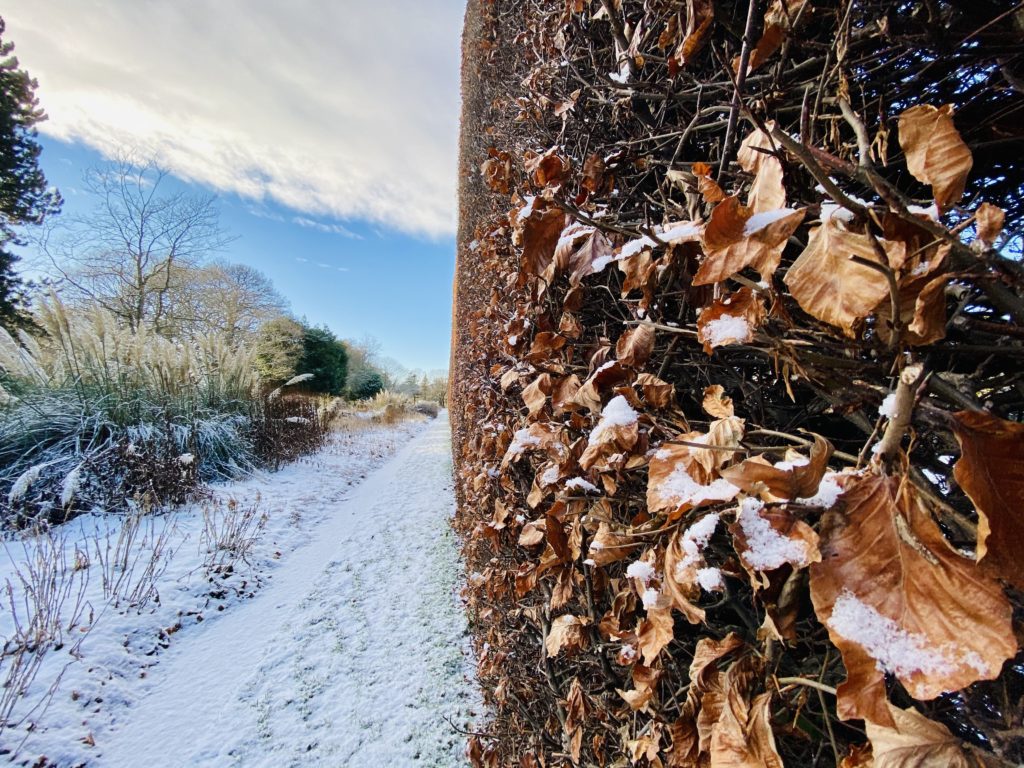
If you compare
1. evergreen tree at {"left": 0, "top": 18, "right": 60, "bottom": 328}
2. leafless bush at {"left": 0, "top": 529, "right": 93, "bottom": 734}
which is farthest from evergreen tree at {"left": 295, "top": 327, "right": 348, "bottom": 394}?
leafless bush at {"left": 0, "top": 529, "right": 93, "bottom": 734}

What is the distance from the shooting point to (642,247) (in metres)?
0.76

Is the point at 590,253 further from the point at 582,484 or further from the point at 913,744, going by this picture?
the point at 913,744

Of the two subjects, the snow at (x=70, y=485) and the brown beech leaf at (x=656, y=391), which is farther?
the snow at (x=70, y=485)

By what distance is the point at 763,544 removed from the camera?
43 cm

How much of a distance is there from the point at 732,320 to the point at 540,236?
49 cm

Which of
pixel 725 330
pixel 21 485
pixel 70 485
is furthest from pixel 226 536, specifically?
pixel 725 330

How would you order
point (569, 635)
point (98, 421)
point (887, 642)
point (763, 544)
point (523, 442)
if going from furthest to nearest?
point (98, 421), point (523, 442), point (569, 635), point (763, 544), point (887, 642)

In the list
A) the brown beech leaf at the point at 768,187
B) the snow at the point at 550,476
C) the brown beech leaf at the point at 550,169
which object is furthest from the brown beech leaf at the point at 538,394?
the brown beech leaf at the point at 768,187

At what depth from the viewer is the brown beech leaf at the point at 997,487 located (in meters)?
0.32

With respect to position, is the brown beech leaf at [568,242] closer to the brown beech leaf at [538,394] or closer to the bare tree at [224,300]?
the brown beech leaf at [538,394]

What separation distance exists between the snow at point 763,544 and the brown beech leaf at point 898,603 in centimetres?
3

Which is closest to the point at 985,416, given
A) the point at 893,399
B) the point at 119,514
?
the point at 893,399

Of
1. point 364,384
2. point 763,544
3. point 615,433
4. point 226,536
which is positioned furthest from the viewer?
point 364,384

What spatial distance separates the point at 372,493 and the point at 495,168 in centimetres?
612
